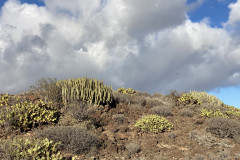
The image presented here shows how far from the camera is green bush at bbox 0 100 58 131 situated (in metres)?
7.88

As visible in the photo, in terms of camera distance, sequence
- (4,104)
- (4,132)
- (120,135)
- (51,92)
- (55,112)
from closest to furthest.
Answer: (4,132) → (120,135) → (55,112) → (4,104) → (51,92)

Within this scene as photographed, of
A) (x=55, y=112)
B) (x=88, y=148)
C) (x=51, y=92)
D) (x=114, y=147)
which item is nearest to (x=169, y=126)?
(x=114, y=147)

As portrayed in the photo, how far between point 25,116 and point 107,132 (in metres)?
3.23

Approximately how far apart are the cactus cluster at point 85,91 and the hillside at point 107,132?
140mm

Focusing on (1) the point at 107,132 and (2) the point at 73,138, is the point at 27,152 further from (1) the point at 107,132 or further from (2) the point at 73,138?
(1) the point at 107,132

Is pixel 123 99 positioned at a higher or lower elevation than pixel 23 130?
higher

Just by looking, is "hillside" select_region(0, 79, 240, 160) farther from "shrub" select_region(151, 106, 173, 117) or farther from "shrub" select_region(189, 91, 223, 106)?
"shrub" select_region(189, 91, 223, 106)

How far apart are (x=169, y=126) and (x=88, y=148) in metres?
4.18

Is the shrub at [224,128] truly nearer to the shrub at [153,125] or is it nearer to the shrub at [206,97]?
the shrub at [153,125]

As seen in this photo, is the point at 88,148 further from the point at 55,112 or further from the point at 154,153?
the point at 55,112

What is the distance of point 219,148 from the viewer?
26.3 feet

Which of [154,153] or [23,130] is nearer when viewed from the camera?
[154,153]

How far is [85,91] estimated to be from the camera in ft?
36.0

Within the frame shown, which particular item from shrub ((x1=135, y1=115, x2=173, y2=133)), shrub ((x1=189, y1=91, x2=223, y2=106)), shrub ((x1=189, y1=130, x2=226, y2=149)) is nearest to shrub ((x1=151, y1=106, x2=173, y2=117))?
shrub ((x1=135, y1=115, x2=173, y2=133))
